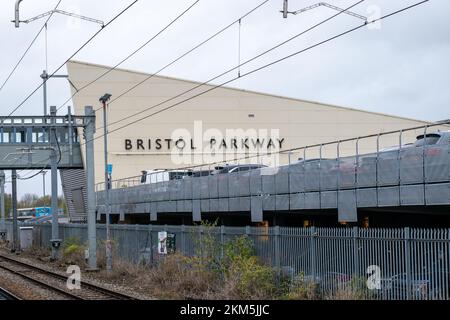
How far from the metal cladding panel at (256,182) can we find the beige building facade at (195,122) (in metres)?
37.5

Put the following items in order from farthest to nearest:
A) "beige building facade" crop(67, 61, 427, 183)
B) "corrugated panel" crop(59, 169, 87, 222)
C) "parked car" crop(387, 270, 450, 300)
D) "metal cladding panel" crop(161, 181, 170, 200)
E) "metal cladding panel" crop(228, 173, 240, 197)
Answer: "corrugated panel" crop(59, 169, 87, 222) → "beige building facade" crop(67, 61, 427, 183) → "metal cladding panel" crop(161, 181, 170, 200) → "metal cladding panel" crop(228, 173, 240, 197) → "parked car" crop(387, 270, 450, 300)

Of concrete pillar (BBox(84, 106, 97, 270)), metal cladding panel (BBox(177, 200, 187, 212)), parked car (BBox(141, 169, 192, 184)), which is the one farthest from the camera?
parked car (BBox(141, 169, 192, 184))

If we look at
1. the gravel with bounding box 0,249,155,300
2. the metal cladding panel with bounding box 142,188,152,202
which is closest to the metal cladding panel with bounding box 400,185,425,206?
the gravel with bounding box 0,249,155,300

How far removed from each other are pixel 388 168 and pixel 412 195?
52.7 inches

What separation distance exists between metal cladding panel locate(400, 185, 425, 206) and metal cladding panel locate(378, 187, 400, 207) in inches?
8.8

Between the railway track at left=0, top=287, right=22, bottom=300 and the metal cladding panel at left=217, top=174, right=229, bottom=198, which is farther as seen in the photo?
the metal cladding panel at left=217, top=174, right=229, bottom=198

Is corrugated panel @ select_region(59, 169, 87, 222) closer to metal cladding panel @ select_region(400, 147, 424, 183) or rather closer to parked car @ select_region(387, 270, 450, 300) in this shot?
metal cladding panel @ select_region(400, 147, 424, 183)

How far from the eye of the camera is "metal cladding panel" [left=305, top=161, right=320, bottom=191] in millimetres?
26000

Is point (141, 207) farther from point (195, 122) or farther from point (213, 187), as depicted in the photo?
point (195, 122)

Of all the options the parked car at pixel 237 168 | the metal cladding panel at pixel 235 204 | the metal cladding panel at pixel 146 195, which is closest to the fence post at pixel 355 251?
the metal cladding panel at pixel 235 204

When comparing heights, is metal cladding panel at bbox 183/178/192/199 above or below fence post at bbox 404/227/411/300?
above
